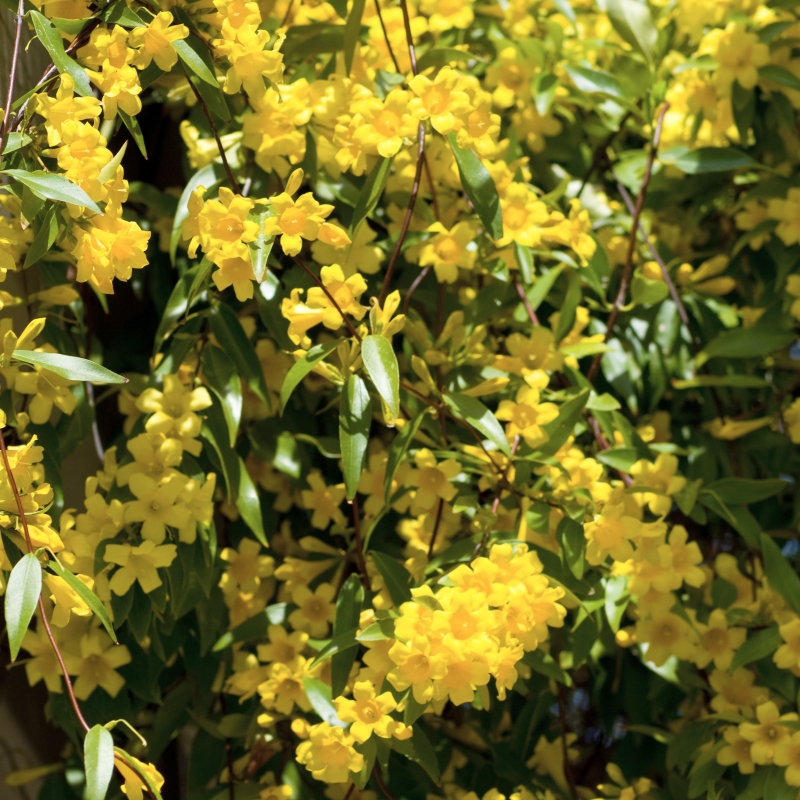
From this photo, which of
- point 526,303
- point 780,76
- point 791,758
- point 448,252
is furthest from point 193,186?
point 791,758

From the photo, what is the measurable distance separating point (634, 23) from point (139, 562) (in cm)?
86

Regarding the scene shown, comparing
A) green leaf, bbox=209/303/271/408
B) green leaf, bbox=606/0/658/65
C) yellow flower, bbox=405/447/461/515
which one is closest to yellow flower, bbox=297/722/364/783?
yellow flower, bbox=405/447/461/515

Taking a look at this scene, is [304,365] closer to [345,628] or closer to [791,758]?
[345,628]

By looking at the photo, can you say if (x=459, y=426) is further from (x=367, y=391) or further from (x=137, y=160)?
(x=137, y=160)

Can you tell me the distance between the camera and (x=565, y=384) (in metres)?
1.03

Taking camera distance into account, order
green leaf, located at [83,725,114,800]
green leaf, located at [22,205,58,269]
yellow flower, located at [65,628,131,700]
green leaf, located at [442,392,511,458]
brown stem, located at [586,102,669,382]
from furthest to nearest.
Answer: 1. brown stem, located at [586,102,669,382]
2. yellow flower, located at [65,628,131,700]
3. green leaf, located at [442,392,511,458]
4. green leaf, located at [22,205,58,269]
5. green leaf, located at [83,725,114,800]

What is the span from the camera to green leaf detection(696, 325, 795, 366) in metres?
1.04

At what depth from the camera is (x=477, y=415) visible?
31.4 inches

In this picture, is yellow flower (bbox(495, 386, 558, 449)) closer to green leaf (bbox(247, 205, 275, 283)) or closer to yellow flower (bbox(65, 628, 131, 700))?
green leaf (bbox(247, 205, 275, 283))

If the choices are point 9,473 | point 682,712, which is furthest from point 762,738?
point 9,473

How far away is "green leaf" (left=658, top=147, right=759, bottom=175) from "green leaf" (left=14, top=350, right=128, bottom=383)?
74 centimetres

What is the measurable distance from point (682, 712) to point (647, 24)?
869 millimetres

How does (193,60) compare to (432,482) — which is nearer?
(193,60)

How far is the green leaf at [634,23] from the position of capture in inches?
42.8
